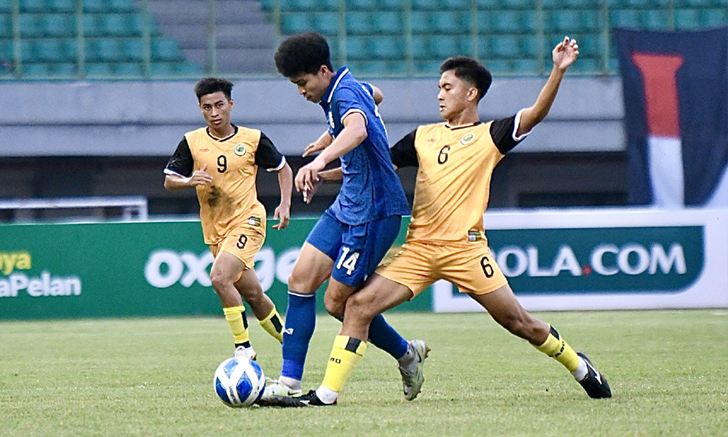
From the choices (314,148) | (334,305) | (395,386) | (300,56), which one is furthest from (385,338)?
(300,56)

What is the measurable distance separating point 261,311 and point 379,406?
2.86 metres

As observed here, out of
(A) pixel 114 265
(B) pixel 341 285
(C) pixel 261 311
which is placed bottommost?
(A) pixel 114 265

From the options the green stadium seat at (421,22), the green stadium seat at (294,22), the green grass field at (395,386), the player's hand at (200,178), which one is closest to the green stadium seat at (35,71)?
the green stadium seat at (294,22)

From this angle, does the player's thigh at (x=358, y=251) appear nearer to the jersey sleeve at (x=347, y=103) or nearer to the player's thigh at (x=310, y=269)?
the player's thigh at (x=310, y=269)

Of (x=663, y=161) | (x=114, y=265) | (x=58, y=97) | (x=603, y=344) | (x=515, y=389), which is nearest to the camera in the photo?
(x=515, y=389)

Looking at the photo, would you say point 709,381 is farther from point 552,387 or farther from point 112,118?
point 112,118

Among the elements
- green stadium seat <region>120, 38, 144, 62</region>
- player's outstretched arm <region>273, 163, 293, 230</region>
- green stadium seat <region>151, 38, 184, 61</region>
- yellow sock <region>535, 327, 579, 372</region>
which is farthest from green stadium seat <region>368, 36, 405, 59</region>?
yellow sock <region>535, 327, 579, 372</region>

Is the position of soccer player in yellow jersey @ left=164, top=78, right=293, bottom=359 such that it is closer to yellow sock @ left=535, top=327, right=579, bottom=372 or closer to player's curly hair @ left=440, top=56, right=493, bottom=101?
player's curly hair @ left=440, top=56, right=493, bottom=101

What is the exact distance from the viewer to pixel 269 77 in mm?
20688

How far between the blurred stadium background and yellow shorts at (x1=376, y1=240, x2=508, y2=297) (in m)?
14.8

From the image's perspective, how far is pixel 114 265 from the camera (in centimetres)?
1468

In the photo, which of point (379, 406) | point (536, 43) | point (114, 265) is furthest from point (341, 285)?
point (536, 43)

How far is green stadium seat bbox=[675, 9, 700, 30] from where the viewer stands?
22391 millimetres

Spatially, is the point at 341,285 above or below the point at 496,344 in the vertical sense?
above
